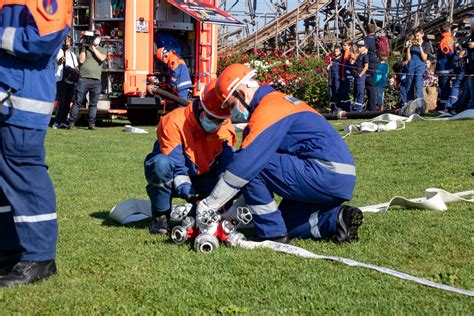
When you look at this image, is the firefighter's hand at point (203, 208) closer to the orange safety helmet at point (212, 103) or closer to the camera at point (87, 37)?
the orange safety helmet at point (212, 103)

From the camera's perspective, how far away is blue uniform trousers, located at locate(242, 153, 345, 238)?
4.84 m

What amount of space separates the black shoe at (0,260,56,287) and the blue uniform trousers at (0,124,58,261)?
0.11 feet

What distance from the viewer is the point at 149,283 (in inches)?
161

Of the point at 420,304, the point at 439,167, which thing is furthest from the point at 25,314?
the point at 439,167

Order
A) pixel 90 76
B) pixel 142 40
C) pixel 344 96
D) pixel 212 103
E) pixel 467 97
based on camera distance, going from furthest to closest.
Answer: pixel 344 96 < pixel 142 40 < pixel 90 76 < pixel 467 97 < pixel 212 103

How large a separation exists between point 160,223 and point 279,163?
1.23 metres

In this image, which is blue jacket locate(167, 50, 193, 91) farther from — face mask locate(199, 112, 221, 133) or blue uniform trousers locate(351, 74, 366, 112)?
face mask locate(199, 112, 221, 133)

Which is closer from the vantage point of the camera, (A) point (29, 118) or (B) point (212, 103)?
(A) point (29, 118)

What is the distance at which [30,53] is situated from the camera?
3920mm

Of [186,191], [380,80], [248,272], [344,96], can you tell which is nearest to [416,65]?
[380,80]

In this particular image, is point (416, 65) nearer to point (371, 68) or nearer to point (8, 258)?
point (371, 68)

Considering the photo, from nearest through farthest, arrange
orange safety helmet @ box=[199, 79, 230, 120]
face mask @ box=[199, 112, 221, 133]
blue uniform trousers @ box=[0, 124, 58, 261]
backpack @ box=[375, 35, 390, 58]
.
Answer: blue uniform trousers @ box=[0, 124, 58, 261]
orange safety helmet @ box=[199, 79, 230, 120]
face mask @ box=[199, 112, 221, 133]
backpack @ box=[375, 35, 390, 58]

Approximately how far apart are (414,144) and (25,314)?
26.5 feet

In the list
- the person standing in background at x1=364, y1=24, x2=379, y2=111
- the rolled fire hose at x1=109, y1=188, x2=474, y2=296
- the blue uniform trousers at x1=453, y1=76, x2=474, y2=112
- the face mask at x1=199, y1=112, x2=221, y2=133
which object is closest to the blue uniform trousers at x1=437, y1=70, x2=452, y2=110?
the blue uniform trousers at x1=453, y1=76, x2=474, y2=112
